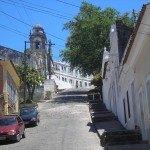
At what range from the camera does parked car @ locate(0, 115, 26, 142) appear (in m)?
22.8

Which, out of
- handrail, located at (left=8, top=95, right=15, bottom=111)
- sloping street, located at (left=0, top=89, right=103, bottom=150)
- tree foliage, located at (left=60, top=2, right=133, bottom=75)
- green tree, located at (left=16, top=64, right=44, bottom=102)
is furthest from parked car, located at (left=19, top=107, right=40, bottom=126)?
tree foliage, located at (left=60, top=2, right=133, bottom=75)

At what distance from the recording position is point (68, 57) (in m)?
59.5

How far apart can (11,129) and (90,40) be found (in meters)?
34.2

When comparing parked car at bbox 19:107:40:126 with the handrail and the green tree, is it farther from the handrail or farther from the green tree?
the green tree

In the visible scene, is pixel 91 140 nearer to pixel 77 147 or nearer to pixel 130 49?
pixel 77 147

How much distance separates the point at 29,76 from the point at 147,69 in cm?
4052

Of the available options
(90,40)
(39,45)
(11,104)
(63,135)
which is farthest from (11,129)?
(39,45)

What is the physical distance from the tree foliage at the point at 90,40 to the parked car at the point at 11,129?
103 ft

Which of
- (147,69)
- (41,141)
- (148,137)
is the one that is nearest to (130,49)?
(147,69)

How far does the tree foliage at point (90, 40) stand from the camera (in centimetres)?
5591

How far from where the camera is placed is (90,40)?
184 ft

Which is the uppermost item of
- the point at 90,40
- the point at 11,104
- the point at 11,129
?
the point at 90,40

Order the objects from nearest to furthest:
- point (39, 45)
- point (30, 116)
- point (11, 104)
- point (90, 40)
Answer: point (30, 116), point (11, 104), point (90, 40), point (39, 45)

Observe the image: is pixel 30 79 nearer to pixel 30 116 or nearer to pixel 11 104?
pixel 11 104
